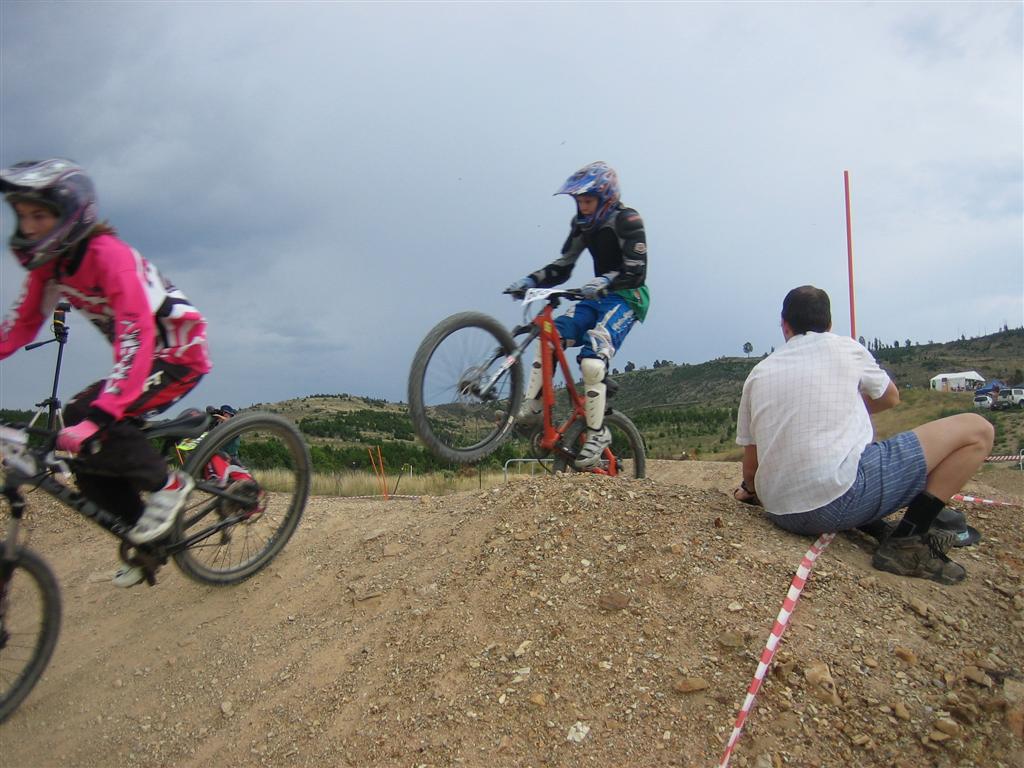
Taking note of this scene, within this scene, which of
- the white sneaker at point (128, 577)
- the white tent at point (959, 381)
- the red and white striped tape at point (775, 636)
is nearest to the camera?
the red and white striped tape at point (775, 636)

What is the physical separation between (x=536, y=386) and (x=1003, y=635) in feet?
11.1

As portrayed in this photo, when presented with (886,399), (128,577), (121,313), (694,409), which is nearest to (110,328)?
(121,313)

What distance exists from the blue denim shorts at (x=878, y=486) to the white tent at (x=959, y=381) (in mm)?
45544

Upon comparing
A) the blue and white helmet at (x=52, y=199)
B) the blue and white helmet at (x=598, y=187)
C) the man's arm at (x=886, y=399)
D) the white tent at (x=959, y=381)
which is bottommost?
the white tent at (x=959, y=381)

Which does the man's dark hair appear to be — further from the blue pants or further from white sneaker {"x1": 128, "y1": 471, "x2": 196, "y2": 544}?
white sneaker {"x1": 128, "y1": 471, "x2": 196, "y2": 544}

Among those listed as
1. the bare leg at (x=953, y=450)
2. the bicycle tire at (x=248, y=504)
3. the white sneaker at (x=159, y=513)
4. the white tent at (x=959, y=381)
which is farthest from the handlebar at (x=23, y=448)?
the white tent at (x=959, y=381)

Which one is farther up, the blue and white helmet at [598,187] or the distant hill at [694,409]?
the blue and white helmet at [598,187]

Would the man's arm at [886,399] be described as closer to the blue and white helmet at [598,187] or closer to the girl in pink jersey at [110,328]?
the blue and white helmet at [598,187]

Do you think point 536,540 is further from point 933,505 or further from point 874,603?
point 933,505

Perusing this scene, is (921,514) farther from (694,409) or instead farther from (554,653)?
(694,409)

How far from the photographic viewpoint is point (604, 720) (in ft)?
10.4

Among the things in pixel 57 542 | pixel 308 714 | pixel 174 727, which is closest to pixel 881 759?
pixel 308 714

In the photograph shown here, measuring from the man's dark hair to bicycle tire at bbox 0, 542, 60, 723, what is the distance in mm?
4523

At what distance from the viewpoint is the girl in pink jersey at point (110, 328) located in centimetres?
358
